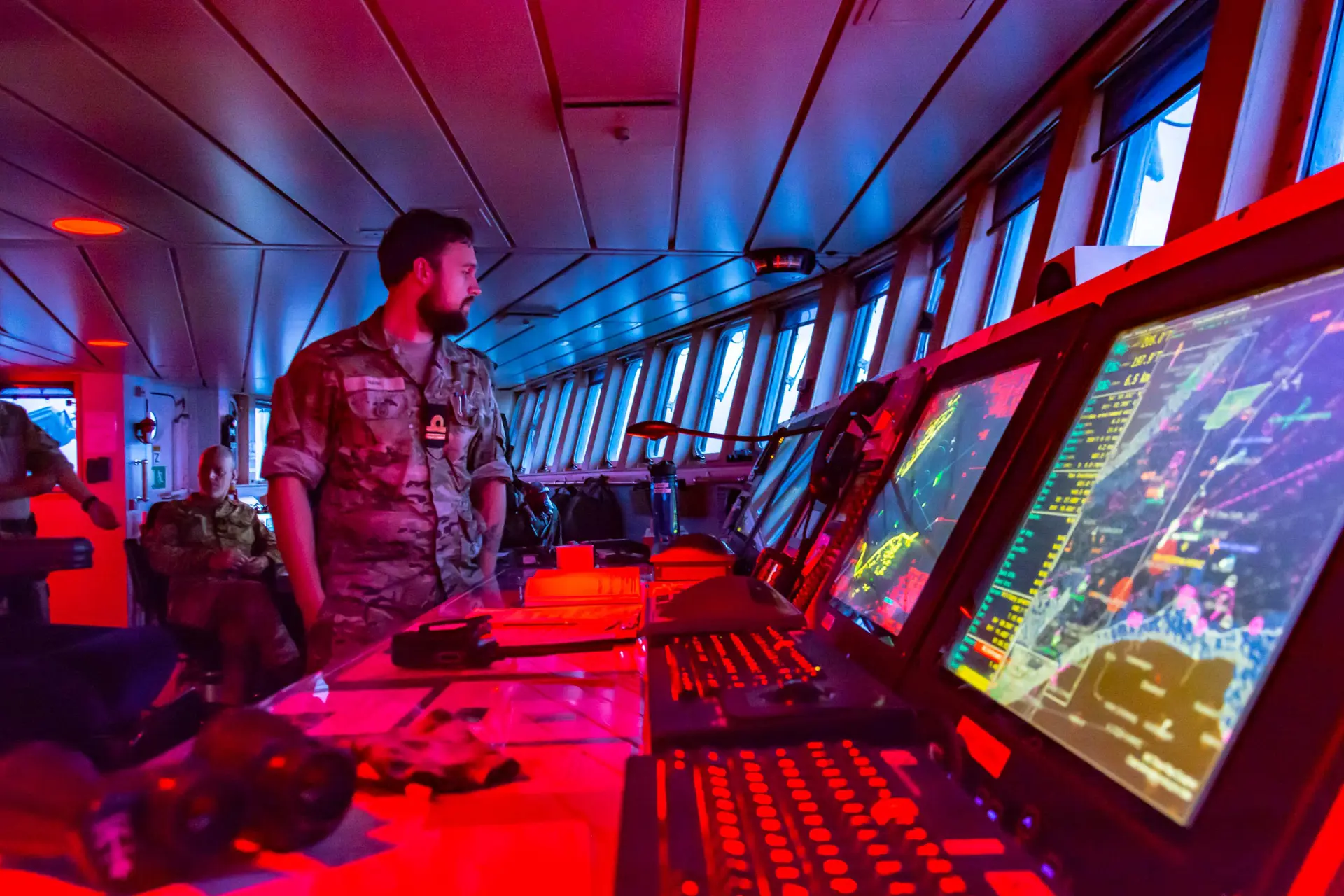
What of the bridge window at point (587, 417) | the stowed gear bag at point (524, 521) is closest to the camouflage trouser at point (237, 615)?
the stowed gear bag at point (524, 521)

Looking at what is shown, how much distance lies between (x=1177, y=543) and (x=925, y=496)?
44cm

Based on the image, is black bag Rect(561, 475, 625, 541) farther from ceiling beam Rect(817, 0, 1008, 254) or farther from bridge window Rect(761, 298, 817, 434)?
ceiling beam Rect(817, 0, 1008, 254)

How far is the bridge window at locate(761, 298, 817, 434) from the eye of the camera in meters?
6.46

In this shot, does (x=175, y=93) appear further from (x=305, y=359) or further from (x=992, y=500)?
(x=992, y=500)

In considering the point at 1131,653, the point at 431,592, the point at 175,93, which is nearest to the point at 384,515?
the point at 431,592

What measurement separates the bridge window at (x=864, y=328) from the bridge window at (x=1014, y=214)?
4.88ft

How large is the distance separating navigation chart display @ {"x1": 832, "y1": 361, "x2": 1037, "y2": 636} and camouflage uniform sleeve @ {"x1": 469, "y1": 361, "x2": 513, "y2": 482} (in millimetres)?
1228

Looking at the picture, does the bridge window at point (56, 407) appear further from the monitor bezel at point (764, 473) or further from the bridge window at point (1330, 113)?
the bridge window at point (1330, 113)

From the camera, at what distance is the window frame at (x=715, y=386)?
7.50 meters

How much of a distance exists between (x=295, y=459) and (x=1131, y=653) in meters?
1.76

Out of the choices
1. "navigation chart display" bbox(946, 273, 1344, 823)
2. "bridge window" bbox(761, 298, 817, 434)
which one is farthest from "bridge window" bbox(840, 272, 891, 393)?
"navigation chart display" bbox(946, 273, 1344, 823)

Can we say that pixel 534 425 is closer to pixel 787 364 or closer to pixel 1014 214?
pixel 787 364

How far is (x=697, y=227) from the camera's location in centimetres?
432

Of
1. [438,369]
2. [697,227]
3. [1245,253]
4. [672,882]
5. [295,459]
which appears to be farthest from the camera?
[697,227]
